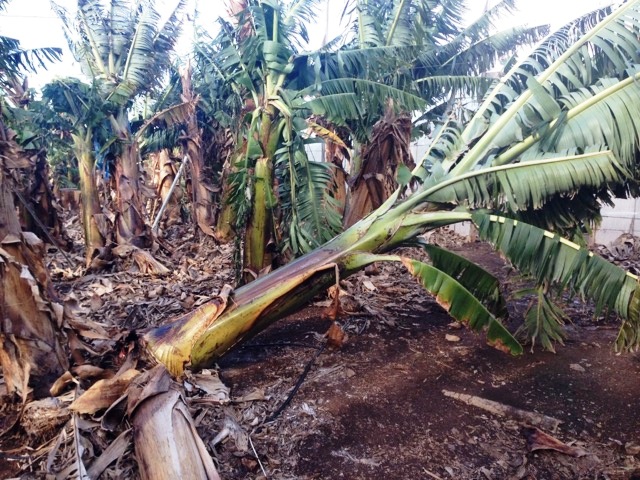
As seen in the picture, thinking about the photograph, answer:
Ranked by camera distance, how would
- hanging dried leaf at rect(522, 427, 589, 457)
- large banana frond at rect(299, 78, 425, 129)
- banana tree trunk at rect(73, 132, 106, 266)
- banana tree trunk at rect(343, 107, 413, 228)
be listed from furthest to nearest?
1. banana tree trunk at rect(73, 132, 106, 266)
2. banana tree trunk at rect(343, 107, 413, 228)
3. large banana frond at rect(299, 78, 425, 129)
4. hanging dried leaf at rect(522, 427, 589, 457)

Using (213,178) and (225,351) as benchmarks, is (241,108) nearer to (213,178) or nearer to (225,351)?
(225,351)

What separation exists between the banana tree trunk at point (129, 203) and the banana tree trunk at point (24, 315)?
17.3 feet

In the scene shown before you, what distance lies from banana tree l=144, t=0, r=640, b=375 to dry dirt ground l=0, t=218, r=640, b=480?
1.88ft

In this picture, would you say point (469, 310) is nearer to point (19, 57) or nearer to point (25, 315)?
point (25, 315)

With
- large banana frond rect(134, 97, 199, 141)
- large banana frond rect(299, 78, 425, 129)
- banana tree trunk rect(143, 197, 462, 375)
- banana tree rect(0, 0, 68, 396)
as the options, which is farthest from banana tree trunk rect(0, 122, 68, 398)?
large banana frond rect(134, 97, 199, 141)

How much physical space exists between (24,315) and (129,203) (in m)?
5.71

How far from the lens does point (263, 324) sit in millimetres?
3600

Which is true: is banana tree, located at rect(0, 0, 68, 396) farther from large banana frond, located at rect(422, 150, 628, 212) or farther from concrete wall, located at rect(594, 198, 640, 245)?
concrete wall, located at rect(594, 198, 640, 245)

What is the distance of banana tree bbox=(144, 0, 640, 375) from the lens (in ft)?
10.1

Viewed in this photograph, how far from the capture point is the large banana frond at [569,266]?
2855 millimetres

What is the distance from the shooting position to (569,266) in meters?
2.99

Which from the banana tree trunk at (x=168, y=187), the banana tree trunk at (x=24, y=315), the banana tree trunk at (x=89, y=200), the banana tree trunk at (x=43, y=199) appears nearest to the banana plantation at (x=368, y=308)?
the banana tree trunk at (x=24, y=315)

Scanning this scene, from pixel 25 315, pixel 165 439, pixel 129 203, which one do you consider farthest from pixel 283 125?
pixel 129 203

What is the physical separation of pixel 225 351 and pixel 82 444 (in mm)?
1228
